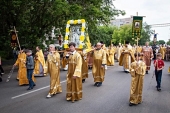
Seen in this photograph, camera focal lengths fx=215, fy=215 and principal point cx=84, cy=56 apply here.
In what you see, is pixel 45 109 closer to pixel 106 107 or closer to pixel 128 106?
pixel 106 107

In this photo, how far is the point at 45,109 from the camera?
627 centimetres

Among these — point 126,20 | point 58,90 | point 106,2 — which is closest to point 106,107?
point 58,90

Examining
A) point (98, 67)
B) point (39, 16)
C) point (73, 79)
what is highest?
point (39, 16)

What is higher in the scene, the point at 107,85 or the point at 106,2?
the point at 106,2

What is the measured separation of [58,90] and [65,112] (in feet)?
6.79

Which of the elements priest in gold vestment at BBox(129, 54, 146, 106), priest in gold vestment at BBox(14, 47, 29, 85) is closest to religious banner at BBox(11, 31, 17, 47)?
priest in gold vestment at BBox(14, 47, 29, 85)

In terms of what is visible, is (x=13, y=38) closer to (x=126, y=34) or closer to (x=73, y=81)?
(x=73, y=81)

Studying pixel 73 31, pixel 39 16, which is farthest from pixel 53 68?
pixel 39 16

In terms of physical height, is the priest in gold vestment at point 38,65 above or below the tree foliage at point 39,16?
below

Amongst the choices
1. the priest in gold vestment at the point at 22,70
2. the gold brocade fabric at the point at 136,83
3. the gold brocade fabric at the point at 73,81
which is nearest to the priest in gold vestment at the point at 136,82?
the gold brocade fabric at the point at 136,83

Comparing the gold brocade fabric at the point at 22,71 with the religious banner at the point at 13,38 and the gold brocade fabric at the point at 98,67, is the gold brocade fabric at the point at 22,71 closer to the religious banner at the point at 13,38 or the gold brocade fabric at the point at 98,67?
the gold brocade fabric at the point at 98,67

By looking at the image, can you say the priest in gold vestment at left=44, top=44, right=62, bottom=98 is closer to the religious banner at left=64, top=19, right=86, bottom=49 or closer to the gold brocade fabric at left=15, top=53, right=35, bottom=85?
the religious banner at left=64, top=19, right=86, bottom=49

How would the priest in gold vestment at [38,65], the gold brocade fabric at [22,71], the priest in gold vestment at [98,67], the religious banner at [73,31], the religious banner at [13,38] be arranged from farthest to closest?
the religious banner at [13,38] < the priest in gold vestment at [38,65] < the gold brocade fabric at [22,71] < the religious banner at [73,31] < the priest in gold vestment at [98,67]

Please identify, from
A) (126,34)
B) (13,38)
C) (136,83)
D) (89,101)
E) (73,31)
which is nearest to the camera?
(136,83)
